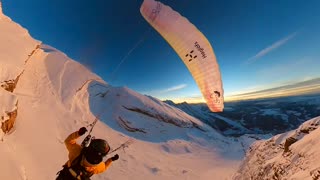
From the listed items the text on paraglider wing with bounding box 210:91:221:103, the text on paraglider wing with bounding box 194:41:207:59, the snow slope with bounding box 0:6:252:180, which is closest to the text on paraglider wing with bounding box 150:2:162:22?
the text on paraglider wing with bounding box 194:41:207:59

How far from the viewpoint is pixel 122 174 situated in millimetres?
30109

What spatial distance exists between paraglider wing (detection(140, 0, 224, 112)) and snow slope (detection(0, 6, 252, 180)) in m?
10.2

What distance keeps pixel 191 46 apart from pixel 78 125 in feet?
82.5

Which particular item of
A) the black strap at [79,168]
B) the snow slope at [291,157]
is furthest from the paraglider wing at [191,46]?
the black strap at [79,168]

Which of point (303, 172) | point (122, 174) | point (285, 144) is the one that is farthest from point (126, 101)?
point (303, 172)

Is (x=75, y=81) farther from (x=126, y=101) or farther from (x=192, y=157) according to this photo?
(x=192, y=157)

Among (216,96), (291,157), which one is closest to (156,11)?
(216,96)

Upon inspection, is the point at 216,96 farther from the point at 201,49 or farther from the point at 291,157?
the point at 291,157

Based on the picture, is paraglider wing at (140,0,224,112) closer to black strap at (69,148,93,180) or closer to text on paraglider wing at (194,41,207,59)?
text on paraglider wing at (194,41,207,59)

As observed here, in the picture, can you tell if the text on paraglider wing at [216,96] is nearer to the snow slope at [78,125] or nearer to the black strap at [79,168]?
the black strap at [79,168]

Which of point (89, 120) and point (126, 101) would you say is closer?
point (89, 120)

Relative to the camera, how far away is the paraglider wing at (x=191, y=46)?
41.4ft

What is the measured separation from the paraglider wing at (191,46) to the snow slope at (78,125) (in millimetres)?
10248

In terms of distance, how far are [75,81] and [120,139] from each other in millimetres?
10639
